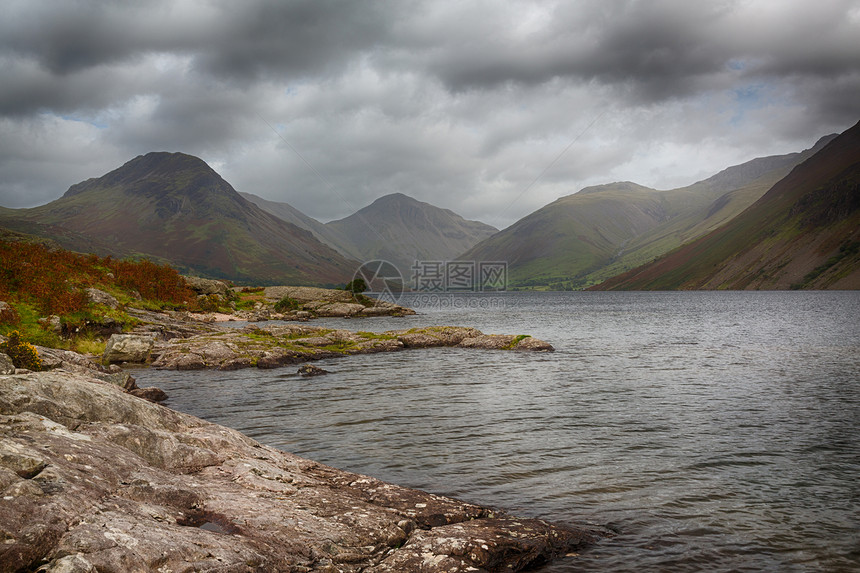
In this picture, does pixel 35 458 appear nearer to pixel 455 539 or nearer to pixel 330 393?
pixel 455 539

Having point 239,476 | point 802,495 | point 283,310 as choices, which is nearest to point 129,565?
point 239,476

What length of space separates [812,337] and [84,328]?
8631 centimetres

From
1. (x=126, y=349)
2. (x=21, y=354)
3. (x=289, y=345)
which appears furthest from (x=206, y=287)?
(x=21, y=354)

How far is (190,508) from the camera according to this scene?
32.8 feet

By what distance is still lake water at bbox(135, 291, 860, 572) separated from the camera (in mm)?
13102

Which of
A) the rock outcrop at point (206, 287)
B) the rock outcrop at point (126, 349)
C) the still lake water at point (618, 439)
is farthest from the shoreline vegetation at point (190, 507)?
the rock outcrop at point (206, 287)

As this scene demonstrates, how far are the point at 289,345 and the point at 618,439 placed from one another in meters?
38.5

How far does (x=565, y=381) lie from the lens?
37.1 m

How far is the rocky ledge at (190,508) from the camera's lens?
745 centimetres

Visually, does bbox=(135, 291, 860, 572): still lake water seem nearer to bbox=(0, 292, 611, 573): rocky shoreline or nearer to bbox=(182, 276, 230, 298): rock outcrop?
bbox=(0, 292, 611, 573): rocky shoreline

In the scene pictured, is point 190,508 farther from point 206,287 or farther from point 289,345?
point 206,287

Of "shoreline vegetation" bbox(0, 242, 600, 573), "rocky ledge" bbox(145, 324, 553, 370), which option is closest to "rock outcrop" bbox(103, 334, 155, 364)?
"rocky ledge" bbox(145, 324, 553, 370)

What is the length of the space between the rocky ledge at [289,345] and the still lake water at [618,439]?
370 cm

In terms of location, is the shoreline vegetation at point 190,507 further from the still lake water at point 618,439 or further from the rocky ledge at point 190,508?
the still lake water at point 618,439
